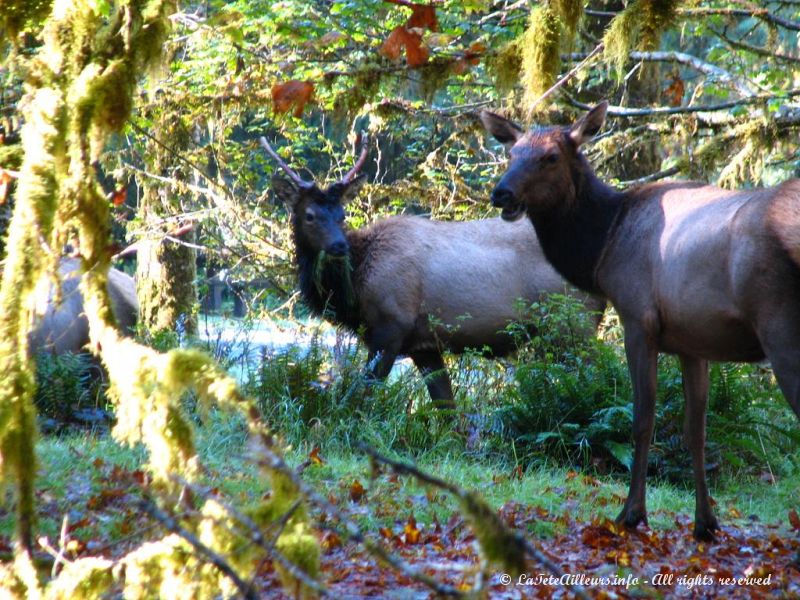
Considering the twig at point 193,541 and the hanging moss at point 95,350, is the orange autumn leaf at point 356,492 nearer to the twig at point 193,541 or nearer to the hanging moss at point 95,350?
the hanging moss at point 95,350

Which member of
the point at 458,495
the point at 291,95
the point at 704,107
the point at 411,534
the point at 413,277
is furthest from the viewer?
the point at 413,277

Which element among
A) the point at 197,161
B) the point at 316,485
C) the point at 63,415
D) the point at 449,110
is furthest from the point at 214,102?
the point at 316,485

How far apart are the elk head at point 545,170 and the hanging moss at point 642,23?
2.84 feet

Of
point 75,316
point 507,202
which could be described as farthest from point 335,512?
point 75,316

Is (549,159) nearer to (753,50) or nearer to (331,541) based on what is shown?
(753,50)

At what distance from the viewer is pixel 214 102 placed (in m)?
12.1

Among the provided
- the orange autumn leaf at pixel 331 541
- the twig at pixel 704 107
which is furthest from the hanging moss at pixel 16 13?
the twig at pixel 704 107

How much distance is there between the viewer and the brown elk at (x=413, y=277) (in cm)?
1035

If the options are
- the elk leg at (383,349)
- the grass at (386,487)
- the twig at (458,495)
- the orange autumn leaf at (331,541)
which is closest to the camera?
the twig at (458,495)

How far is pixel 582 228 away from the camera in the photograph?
664 centimetres

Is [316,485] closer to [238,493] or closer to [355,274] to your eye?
[238,493]

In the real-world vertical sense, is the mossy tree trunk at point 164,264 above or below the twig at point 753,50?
below

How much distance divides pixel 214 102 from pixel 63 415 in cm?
525

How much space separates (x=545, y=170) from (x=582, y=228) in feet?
1.67
